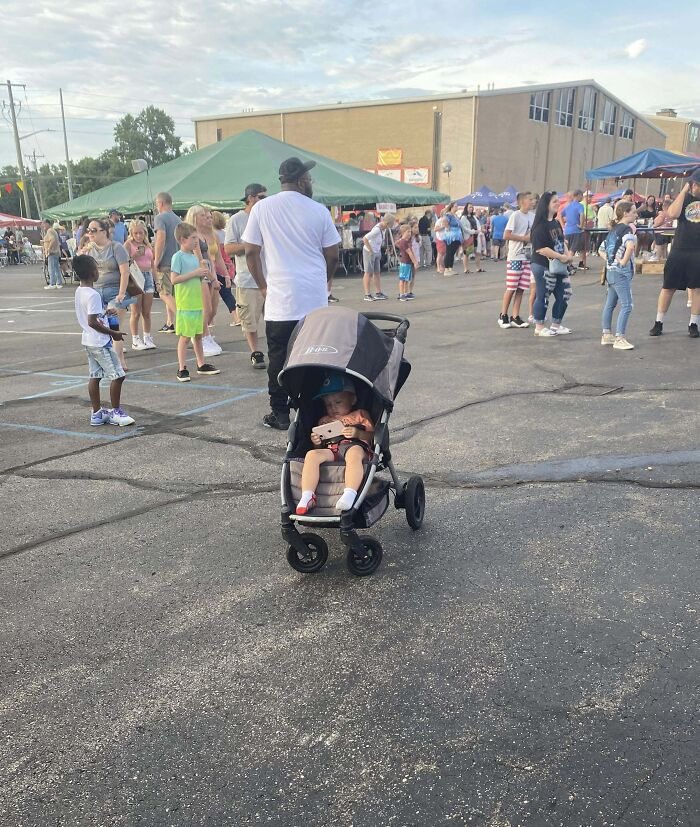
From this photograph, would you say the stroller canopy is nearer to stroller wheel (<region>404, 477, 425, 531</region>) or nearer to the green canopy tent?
stroller wheel (<region>404, 477, 425, 531</region>)

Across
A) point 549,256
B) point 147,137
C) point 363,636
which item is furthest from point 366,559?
point 147,137

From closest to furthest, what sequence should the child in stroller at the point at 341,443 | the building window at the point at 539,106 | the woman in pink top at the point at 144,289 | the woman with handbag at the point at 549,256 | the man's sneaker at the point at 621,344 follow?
the child in stroller at the point at 341,443 → the man's sneaker at the point at 621,344 → the woman with handbag at the point at 549,256 → the woman in pink top at the point at 144,289 → the building window at the point at 539,106

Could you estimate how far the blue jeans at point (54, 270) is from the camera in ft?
72.8

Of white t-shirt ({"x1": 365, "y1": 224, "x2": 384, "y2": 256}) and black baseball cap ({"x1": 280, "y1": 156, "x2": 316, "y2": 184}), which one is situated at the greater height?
black baseball cap ({"x1": 280, "y1": 156, "x2": 316, "y2": 184})

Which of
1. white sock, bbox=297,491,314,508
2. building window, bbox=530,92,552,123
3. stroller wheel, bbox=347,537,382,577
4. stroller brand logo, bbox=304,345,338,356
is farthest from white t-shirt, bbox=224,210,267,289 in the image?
building window, bbox=530,92,552,123

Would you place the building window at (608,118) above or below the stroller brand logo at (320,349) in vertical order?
above

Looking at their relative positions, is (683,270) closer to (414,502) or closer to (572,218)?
(414,502)

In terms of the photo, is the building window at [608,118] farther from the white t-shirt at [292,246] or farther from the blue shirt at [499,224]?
the white t-shirt at [292,246]

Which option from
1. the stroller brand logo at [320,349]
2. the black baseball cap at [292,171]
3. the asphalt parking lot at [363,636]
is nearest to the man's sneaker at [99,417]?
the asphalt parking lot at [363,636]

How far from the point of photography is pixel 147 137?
11819 centimetres

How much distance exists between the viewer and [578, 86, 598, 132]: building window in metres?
51.4

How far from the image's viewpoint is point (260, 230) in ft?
18.4

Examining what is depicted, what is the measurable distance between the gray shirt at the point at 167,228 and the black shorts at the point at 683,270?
6809 millimetres

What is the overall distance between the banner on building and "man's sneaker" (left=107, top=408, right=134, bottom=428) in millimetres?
42710
